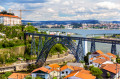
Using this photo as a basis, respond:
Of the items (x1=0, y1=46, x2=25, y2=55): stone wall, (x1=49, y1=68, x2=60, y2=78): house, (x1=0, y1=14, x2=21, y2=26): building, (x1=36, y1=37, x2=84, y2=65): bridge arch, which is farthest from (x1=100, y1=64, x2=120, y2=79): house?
(x1=0, y1=14, x2=21, y2=26): building

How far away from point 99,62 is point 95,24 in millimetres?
95177

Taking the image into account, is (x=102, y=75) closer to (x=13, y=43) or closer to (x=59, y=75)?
(x=59, y=75)

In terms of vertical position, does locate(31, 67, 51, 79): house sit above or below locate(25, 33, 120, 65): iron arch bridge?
below

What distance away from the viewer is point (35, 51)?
112ft

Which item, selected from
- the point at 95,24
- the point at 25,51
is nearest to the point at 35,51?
the point at 25,51

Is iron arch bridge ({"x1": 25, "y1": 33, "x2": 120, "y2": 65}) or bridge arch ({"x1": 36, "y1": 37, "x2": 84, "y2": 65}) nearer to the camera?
iron arch bridge ({"x1": 25, "y1": 33, "x2": 120, "y2": 65})

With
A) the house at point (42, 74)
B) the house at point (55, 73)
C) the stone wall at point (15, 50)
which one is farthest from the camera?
the stone wall at point (15, 50)

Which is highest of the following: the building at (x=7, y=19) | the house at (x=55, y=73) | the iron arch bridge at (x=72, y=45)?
the building at (x=7, y=19)

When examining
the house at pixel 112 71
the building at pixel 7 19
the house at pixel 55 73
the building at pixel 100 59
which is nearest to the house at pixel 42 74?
the house at pixel 55 73

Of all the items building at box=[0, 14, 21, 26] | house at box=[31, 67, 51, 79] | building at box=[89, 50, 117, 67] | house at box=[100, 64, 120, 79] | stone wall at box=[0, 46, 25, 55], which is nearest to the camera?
house at box=[100, 64, 120, 79]

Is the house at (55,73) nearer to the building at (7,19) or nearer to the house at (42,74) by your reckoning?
the house at (42,74)

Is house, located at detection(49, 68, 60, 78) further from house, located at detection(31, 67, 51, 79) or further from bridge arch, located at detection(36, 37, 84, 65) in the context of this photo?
bridge arch, located at detection(36, 37, 84, 65)

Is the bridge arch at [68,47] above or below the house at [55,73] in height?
above

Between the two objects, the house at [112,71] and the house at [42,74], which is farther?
the house at [42,74]
